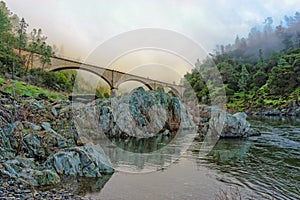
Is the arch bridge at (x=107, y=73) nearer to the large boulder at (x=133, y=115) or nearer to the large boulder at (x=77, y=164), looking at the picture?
the large boulder at (x=133, y=115)

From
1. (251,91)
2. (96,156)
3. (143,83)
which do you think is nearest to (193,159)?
(96,156)

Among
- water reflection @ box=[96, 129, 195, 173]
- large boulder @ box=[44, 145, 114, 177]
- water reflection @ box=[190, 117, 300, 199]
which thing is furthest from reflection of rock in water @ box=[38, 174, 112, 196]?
water reflection @ box=[190, 117, 300, 199]

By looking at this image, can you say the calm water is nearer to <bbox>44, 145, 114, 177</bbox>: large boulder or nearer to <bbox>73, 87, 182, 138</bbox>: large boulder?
<bbox>44, 145, 114, 177</bbox>: large boulder

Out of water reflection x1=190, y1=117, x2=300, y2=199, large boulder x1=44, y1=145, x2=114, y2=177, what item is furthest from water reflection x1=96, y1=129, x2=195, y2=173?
water reflection x1=190, y1=117, x2=300, y2=199

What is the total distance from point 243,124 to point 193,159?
50.9 ft

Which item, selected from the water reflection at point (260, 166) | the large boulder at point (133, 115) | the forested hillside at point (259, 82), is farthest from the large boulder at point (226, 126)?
the forested hillside at point (259, 82)

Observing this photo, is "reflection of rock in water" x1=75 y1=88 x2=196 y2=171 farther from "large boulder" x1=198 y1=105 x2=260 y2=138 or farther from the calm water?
"large boulder" x1=198 y1=105 x2=260 y2=138

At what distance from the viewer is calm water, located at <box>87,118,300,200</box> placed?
11.3 metres

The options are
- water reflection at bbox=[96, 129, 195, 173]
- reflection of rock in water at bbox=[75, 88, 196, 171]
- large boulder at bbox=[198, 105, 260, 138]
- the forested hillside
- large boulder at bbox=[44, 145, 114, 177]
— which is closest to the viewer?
large boulder at bbox=[44, 145, 114, 177]

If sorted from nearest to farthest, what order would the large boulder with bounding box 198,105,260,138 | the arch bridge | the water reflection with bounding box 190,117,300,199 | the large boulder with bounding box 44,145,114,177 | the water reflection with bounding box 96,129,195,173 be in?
the water reflection with bounding box 190,117,300,199 → the large boulder with bounding box 44,145,114,177 → the water reflection with bounding box 96,129,195,173 → the large boulder with bounding box 198,105,260,138 → the arch bridge

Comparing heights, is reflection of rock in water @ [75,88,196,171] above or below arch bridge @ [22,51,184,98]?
below

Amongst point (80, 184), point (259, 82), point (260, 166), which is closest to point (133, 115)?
point (260, 166)

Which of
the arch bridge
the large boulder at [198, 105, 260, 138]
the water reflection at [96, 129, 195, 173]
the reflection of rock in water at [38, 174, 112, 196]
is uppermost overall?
the arch bridge

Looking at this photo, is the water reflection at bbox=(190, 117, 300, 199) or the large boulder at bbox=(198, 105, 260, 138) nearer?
the water reflection at bbox=(190, 117, 300, 199)
